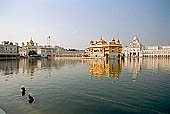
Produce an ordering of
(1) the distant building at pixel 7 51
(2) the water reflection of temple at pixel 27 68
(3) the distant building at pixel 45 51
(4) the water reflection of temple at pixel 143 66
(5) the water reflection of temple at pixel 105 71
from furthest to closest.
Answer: (3) the distant building at pixel 45 51 → (1) the distant building at pixel 7 51 → (4) the water reflection of temple at pixel 143 66 → (2) the water reflection of temple at pixel 27 68 → (5) the water reflection of temple at pixel 105 71

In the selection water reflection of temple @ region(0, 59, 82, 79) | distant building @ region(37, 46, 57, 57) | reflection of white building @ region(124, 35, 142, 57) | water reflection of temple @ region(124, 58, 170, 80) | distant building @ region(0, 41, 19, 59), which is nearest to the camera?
water reflection of temple @ region(0, 59, 82, 79)

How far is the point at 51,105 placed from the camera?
8109 millimetres

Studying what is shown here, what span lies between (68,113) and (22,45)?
113 meters

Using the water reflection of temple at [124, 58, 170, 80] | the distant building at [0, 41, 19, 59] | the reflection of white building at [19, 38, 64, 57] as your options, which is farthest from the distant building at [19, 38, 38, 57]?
the water reflection of temple at [124, 58, 170, 80]

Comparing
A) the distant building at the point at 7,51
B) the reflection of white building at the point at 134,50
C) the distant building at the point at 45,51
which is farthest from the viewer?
the reflection of white building at the point at 134,50

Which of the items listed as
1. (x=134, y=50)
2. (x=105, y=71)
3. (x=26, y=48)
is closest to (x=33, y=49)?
(x=26, y=48)

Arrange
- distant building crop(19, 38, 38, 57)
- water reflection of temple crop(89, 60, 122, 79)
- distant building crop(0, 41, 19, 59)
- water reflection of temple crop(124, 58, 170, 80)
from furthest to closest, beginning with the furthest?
Result: distant building crop(19, 38, 38, 57)
distant building crop(0, 41, 19, 59)
water reflection of temple crop(124, 58, 170, 80)
water reflection of temple crop(89, 60, 122, 79)

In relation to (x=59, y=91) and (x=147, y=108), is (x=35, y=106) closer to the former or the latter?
(x=59, y=91)

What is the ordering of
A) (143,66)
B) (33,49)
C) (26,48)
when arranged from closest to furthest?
(143,66) → (26,48) → (33,49)

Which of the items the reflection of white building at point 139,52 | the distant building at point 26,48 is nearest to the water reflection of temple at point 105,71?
the distant building at point 26,48

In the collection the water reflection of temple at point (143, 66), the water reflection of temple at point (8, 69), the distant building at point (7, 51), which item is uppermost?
the distant building at point (7, 51)

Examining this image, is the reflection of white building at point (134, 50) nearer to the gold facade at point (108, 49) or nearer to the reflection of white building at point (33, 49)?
the gold facade at point (108, 49)

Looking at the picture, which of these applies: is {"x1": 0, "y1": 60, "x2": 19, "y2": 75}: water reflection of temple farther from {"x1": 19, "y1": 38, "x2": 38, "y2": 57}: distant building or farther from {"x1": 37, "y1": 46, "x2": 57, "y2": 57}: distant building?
{"x1": 37, "y1": 46, "x2": 57, "y2": 57}: distant building

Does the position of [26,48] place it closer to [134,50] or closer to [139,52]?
[134,50]
